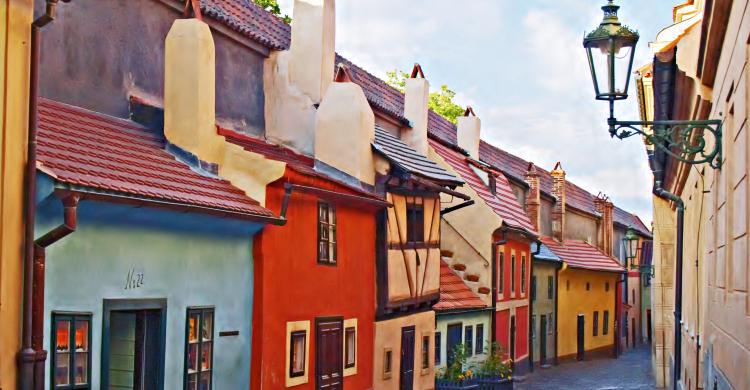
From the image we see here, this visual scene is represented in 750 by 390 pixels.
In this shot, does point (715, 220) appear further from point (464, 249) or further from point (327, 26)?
point (464, 249)

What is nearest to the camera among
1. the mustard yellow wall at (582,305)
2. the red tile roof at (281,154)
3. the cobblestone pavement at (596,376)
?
the red tile roof at (281,154)

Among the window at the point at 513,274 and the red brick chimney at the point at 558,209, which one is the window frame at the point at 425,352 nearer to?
the window at the point at 513,274

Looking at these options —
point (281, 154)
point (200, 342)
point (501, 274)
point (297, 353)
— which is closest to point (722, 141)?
point (200, 342)

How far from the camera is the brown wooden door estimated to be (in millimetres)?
17062

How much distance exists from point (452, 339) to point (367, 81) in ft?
21.9

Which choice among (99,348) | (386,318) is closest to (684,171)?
(386,318)

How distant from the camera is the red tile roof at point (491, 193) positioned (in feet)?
100

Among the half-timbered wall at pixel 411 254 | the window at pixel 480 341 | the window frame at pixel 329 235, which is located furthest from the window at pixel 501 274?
the window frame at pixel 329 235

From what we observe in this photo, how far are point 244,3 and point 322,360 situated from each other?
274 inches

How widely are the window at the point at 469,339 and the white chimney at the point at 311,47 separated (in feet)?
34.8

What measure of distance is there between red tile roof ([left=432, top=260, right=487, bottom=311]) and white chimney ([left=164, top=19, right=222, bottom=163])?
40.4 ft

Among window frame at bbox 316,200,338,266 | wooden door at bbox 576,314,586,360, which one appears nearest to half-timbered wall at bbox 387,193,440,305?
window frame at bbox 316,200,338,266

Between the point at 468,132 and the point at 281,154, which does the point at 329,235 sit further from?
the point at 468,132

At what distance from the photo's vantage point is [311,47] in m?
20.2
